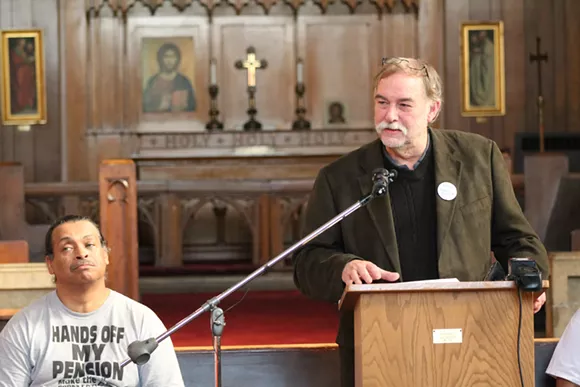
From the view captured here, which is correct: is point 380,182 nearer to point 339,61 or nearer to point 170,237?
point 170,237

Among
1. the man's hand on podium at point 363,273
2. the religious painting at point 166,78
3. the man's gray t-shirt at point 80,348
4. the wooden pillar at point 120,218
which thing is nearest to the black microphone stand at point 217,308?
the man's hand on podium at point 363,273

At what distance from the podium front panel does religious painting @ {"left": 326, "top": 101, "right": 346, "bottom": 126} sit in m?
10.1

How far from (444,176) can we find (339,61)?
32.2ft

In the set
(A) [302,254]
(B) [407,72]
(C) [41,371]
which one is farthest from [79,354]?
(B) [407,72]

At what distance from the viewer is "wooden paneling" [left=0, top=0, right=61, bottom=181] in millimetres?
13383

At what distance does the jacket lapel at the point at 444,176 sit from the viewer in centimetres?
368

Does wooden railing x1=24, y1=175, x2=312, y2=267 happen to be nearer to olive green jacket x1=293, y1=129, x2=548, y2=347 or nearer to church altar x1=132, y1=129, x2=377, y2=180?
church altar x1=132, y1=129, x2=377, y2=180

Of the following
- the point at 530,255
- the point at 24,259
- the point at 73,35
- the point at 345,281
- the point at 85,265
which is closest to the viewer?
the point at 345,281

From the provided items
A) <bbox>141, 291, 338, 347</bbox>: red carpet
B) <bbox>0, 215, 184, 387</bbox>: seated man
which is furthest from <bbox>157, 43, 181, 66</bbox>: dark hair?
<bbox>0, 215, 184, 387</bbox>: seated man

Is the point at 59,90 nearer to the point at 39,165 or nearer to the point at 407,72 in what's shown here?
the point at 39,165

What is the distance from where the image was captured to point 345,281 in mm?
3375

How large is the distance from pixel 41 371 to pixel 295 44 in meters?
9.92

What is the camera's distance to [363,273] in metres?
3.31

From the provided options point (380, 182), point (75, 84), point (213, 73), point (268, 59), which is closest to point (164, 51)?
point (213, 73)
